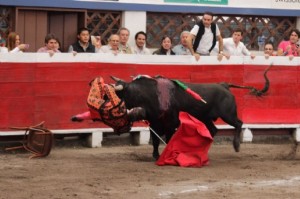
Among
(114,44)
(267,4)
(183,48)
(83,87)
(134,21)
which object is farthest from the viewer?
(267,4)

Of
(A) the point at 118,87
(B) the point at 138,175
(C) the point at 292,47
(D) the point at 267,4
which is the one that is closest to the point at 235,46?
(C) the point at 292,47

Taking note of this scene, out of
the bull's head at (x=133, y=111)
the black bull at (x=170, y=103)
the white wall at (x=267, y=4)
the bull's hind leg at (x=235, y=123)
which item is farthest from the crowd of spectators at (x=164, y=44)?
the white wall at (x=267, y=4)

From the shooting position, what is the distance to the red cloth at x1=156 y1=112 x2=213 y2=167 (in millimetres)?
11180

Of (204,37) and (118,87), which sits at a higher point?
(204,37)

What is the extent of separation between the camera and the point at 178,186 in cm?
962

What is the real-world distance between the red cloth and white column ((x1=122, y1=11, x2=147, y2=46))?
4.69 meters

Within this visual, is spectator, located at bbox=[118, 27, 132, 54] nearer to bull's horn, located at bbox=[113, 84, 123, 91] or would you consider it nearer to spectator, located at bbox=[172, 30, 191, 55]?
spectator, located at bbox=[172, 30, 191, 55]

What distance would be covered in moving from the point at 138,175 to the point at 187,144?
3.66 feet

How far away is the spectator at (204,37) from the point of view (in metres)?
12.9

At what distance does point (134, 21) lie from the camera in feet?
51.9

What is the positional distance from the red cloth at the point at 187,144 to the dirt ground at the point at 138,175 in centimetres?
15

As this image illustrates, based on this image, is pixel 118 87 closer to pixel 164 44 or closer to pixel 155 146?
pixel 155 146

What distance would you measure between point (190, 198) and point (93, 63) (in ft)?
13.9

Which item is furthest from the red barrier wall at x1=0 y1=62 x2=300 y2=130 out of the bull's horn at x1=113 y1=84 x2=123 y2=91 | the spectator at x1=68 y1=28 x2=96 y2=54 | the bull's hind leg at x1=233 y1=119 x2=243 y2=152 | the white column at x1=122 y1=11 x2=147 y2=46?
the white column at x1=122 y1=11 x2=147 y2=46
